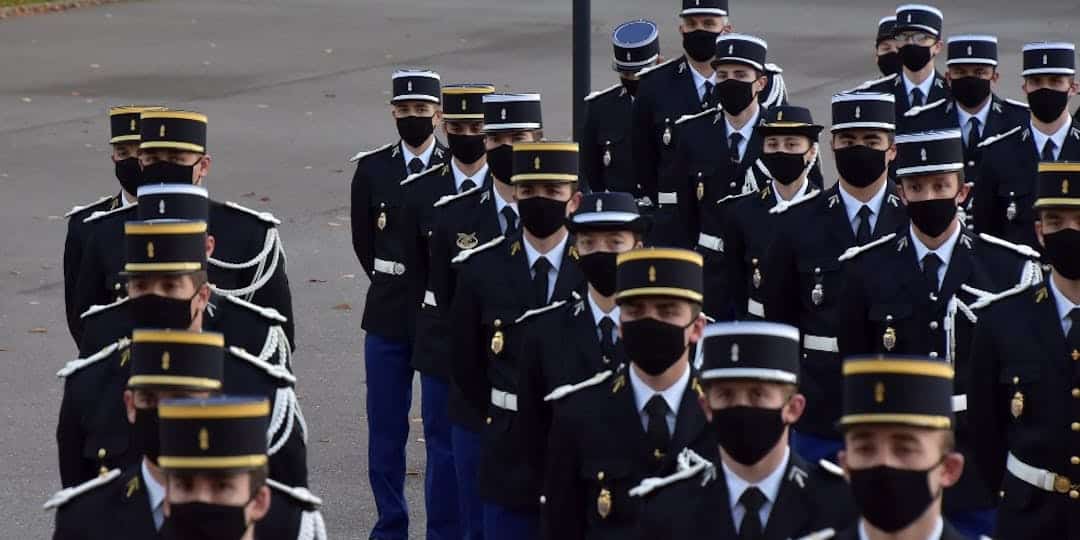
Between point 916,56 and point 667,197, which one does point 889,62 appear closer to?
point 916,56

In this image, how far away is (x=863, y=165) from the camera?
9.41 m

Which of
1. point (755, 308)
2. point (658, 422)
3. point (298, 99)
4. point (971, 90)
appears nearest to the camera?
point (658, 422)

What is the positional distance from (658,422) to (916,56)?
667cm

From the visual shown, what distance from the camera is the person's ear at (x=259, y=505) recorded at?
563cm

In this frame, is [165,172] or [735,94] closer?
[165,172]

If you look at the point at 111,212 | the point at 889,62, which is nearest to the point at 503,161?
the point at 111,212

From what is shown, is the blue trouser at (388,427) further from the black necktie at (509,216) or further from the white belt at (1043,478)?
the white belt at (1043,478)

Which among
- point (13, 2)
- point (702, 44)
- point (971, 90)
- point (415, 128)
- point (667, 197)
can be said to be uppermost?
point (13, 2)

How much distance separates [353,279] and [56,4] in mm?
16096

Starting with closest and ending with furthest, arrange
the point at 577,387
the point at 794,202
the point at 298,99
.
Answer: the point at 577,387, the point at 794,202, the point at 298,99

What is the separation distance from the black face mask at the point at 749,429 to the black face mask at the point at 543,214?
9.08ft

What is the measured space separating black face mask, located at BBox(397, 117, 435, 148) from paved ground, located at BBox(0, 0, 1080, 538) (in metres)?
1.78

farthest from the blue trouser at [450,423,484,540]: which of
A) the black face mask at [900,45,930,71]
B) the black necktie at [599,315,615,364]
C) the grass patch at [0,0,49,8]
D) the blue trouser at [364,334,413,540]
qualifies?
the grass patch at [0,0,49,8]

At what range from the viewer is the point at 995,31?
95.5 feet
